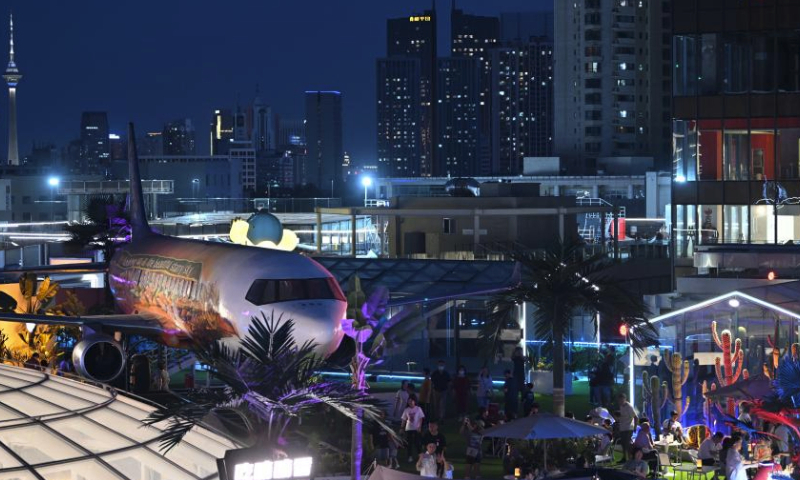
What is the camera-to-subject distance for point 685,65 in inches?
2414

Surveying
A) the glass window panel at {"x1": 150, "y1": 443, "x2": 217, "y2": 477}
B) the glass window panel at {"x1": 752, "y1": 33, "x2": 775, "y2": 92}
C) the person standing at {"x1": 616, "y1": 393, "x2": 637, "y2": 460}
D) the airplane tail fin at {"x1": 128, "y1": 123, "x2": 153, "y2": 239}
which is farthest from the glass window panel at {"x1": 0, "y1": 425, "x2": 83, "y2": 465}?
the glass window panel at {"x1": 752, "y1": 33, "x2": 775, "y2": 92}

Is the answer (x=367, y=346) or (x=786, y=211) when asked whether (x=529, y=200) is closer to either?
(x=786, y=211)

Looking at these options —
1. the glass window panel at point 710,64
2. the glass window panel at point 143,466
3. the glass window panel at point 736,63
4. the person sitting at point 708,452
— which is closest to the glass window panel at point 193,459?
the glass window panel at point 143,466

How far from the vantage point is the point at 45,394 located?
19.7 meters

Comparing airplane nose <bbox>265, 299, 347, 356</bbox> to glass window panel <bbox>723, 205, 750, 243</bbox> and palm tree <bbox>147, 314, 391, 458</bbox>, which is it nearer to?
palm tree <bbox>147, 314, 391, 458</bbox>

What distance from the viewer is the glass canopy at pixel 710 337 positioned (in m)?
34.6

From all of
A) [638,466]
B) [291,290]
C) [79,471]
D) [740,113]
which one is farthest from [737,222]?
[79,471]

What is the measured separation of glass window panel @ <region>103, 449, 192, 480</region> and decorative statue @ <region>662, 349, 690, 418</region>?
62.3ft

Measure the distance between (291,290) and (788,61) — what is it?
34.9 meters

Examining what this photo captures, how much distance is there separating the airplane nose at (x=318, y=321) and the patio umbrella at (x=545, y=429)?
4.36 m

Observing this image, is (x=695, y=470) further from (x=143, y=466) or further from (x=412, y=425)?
(x=143, y=466)

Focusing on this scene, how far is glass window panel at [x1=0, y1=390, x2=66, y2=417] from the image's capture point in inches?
733

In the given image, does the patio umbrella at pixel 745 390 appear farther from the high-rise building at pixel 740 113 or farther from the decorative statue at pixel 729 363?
the high-rise building at pixel 740 113

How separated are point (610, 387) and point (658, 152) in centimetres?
13378
